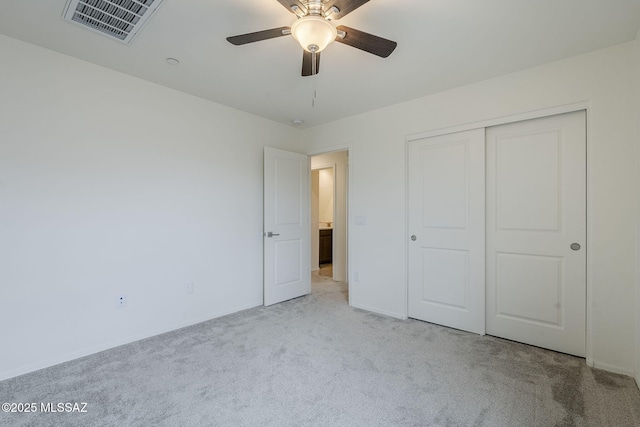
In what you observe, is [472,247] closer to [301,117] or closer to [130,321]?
[301,117]

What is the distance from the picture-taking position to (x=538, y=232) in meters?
2.59

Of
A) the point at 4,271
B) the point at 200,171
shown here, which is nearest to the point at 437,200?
the point at 200,171

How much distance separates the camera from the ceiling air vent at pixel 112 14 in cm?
181

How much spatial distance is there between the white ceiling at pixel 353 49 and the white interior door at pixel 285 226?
3.43ft

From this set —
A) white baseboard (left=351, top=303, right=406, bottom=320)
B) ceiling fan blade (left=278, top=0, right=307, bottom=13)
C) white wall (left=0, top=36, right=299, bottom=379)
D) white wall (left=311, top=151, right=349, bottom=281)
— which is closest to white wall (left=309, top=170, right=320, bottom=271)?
white wall (left=311, top=151, right=349, bottom=281)

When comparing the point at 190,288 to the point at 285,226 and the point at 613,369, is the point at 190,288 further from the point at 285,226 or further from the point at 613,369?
the point at 613,369

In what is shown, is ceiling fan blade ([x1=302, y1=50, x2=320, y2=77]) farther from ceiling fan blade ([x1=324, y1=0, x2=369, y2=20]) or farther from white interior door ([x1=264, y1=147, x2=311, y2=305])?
white interior door ([x1=264, y1=147, x2=311, y2=305])

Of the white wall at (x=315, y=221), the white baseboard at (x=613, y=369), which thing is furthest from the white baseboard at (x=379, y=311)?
the white wall at (x=315, y=221)

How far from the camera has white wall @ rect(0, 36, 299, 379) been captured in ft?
7.22

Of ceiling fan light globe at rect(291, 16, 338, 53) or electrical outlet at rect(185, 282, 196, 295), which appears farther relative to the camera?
electrical outlet at rect(185, 282, 196, 295)

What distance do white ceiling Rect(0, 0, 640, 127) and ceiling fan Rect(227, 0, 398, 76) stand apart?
25 cm

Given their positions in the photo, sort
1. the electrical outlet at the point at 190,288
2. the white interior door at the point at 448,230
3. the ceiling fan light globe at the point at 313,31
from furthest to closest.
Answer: the electrical outlet at the point at 190,288 → the white interior door at the point at 448,230 → the ceiling fan light globe at the point at 313,31

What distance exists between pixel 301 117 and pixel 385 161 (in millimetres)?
1250

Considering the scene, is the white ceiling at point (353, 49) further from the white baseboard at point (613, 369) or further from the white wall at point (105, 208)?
the white baseboard at point (613, 369)
